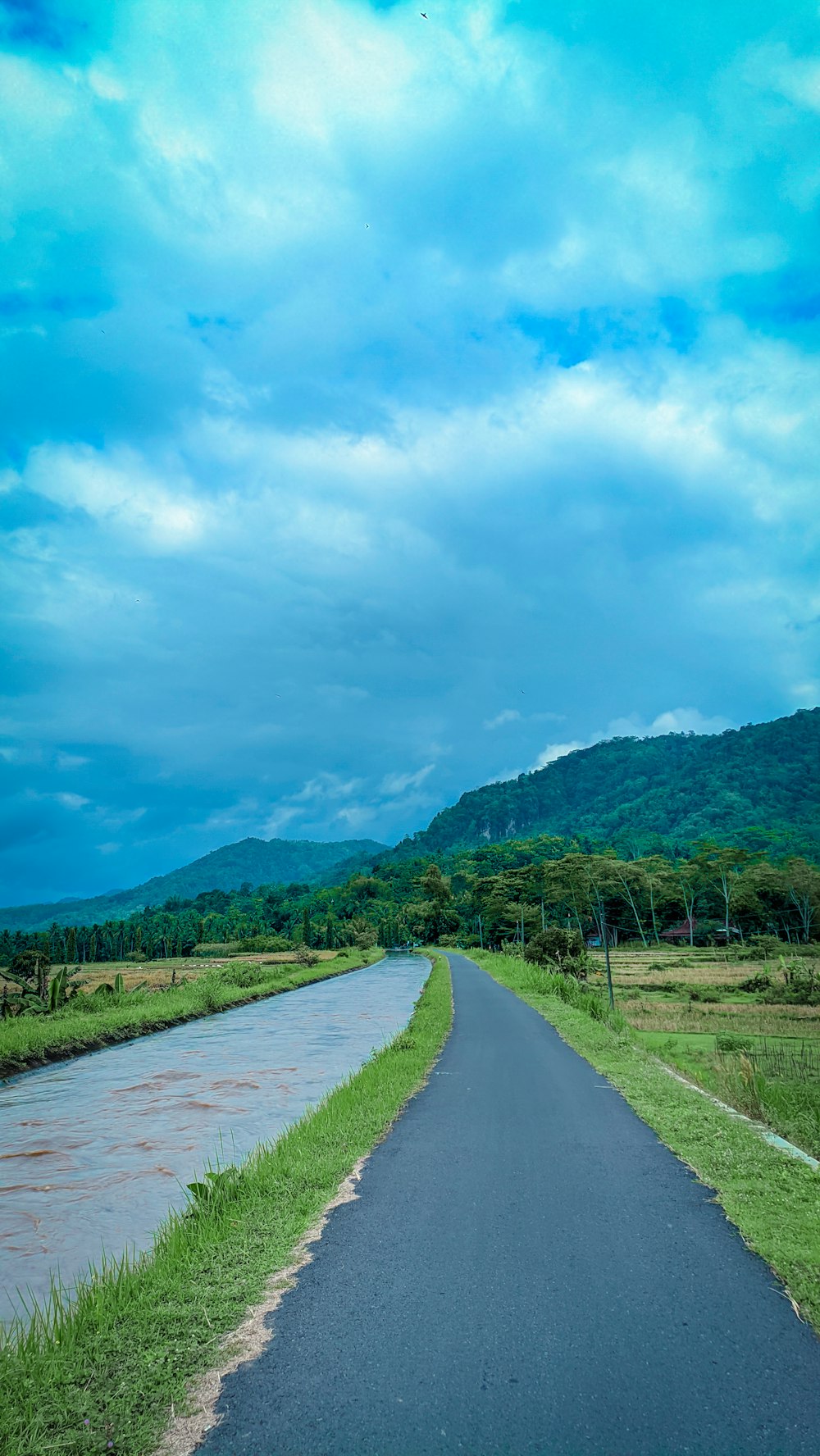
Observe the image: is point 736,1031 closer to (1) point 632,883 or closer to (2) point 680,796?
(1) point 632,883

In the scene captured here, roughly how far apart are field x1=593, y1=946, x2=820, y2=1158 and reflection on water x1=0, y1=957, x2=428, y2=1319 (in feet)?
21.5

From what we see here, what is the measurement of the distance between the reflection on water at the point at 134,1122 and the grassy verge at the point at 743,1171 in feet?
16.4

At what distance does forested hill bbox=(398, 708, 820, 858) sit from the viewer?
113188 millimetres

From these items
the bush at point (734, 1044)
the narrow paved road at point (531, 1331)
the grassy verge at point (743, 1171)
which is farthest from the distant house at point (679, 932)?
the narrow paved road at point (531, 1331)

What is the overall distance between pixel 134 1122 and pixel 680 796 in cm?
13665

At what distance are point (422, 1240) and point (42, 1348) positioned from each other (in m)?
2.52

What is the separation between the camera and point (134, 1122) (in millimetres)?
11078

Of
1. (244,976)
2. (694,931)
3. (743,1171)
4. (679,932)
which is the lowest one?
(679,932)

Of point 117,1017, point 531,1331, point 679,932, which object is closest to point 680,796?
point 679,932

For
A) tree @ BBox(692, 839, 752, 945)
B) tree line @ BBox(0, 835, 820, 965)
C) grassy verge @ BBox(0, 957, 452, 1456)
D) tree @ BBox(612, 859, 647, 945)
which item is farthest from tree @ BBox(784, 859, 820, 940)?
grassy verge @ BBox(0, 957, 452, 1456)

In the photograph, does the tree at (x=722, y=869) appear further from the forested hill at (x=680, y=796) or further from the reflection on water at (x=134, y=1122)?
the reflection on water at (x=134, y=1122)

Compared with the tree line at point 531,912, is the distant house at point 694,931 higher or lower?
lower

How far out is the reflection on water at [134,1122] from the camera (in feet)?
22.6

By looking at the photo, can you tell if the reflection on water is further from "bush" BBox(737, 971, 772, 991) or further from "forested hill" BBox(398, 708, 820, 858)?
"forested hill" BBox(398, 708, 820, 858)
